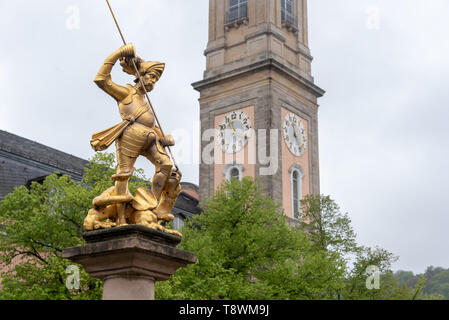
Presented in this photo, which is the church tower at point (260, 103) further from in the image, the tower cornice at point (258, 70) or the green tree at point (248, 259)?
the green tree at point (248, 259)

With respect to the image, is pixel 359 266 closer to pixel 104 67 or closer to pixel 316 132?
pixel 316 132

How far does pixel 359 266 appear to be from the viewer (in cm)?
3081

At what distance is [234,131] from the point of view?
4272cm

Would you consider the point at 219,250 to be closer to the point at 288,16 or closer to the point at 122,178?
the point at 122,178

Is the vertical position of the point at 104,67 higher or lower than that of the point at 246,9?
lower

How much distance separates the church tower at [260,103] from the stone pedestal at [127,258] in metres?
30.9

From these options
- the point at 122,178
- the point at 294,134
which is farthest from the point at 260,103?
the point at 122,178

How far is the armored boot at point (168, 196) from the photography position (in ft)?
32.5

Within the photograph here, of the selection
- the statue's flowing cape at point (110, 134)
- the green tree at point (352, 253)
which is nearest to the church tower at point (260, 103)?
the green tree at point (352, 253)

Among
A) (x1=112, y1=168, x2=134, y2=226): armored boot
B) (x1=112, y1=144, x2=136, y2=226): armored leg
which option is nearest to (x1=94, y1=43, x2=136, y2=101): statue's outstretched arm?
(x1=112, y1=144, x2=136, y2=226): armored leg

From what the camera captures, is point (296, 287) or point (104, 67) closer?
point (104, 67)

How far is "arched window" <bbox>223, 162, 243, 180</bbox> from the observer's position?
41.6 m
